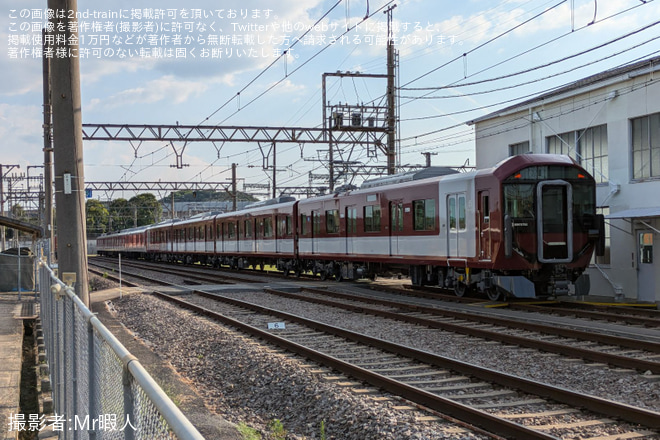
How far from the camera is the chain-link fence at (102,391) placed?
233cm

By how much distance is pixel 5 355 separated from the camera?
1016 centimetres

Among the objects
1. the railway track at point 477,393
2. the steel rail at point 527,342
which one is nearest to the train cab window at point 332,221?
the steel rail at point 527,342

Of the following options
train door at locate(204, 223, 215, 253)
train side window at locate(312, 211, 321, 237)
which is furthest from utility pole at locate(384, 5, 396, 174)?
train door at locate(204, 223, 215, 253)

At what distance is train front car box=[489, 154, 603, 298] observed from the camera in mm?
15383

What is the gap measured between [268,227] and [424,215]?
13.9 m

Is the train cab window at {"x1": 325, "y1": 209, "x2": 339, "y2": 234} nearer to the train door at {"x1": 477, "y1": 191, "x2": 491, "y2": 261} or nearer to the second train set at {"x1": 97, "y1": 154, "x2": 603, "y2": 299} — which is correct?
the second train set at {"x1": 97, "y1": 154, "x2": 603, "y2": 299}

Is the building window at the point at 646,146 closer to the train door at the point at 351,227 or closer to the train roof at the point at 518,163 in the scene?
the train roof at the point at 518,163

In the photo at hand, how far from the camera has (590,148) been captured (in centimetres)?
2053

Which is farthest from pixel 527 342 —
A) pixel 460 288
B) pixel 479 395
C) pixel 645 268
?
pixel 645 268

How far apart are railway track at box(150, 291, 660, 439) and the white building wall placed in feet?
35.1

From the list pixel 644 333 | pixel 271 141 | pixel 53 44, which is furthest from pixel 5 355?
pixel 271 141

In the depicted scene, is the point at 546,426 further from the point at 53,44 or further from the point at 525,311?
the point at 525,311

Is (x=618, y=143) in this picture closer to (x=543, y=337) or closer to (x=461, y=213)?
(x=461, y=213)

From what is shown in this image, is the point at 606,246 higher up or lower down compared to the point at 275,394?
higher up
